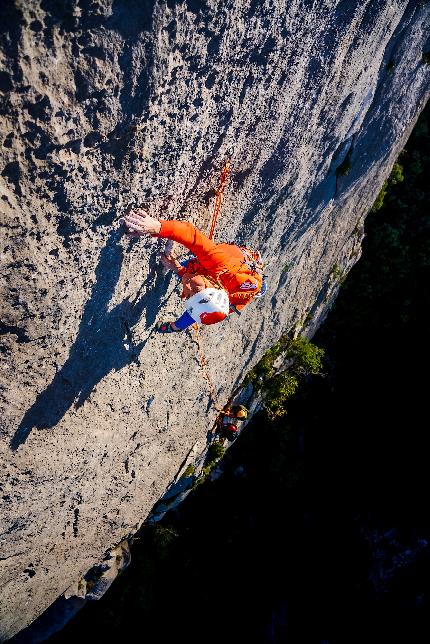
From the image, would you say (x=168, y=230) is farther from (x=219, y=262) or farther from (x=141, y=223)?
(x=219, y=262)

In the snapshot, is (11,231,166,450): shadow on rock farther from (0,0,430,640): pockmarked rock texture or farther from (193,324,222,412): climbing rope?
(193,324,222,412): climbing rope

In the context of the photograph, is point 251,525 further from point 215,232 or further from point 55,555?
point 215,232

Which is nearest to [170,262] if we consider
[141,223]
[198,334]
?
[141,223]

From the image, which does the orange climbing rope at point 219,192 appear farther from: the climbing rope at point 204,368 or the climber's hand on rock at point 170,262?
the climbing rope at point 204,368

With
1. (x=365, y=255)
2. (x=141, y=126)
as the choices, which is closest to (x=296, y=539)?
(x=365, y=255)

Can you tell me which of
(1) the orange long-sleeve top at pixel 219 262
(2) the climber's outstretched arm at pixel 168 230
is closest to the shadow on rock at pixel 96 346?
(2) the climber's outstretched arm at pixel 168 230
